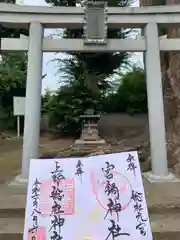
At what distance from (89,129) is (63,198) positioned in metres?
8.01

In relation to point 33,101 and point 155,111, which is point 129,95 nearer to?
point 155,111

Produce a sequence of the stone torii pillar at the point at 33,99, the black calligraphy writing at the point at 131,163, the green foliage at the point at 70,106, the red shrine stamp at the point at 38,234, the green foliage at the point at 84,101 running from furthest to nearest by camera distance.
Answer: the green foliage at the point at 84,101
the green foliage at the point at 70,106
the stone torii pillar at the point at 33,99
the black calligraphy writing at the point at 131,163
the red shrine stamp at the point at 38,234

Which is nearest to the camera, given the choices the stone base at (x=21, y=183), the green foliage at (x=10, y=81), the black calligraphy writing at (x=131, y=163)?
the black calligraphy writing at (x=131, y=163)

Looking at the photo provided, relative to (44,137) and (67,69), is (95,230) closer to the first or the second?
(44,137)

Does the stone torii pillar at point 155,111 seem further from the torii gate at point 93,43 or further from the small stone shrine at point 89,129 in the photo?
the small stone shrine at point 89,129

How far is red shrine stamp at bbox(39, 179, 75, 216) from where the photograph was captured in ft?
6.51

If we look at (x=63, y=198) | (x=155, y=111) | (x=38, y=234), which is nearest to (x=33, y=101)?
(x=155, y=111)

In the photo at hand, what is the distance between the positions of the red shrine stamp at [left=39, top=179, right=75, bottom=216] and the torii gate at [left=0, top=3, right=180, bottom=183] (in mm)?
2002

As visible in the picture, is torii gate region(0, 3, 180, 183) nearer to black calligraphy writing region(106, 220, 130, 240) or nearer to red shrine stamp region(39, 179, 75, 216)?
red shrine stamp region(39, 179, 75, 216)

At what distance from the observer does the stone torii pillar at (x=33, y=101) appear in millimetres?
3979

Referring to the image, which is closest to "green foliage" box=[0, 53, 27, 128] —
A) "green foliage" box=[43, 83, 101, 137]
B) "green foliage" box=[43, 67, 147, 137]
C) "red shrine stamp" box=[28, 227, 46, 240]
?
"green foliage" box=[43, 67, 147, 137]

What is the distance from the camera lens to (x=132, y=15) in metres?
4.23

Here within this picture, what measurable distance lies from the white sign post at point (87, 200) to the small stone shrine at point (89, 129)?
7.68 m

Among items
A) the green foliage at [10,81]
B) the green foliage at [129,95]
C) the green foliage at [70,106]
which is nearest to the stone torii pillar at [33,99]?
the green foliage at [70,106]
